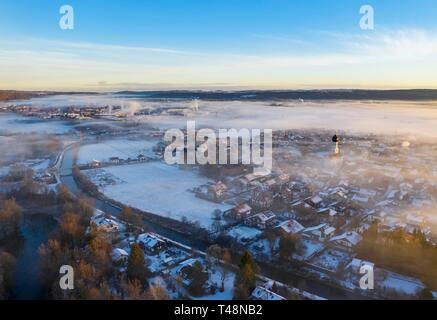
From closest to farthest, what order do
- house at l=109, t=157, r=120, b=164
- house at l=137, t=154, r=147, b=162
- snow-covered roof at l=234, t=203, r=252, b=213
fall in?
1. snow-covered roof at l=234, t=203, r=252, b=213
2. house at l=109, t=157, r=120, b=164
3. house at l=137, t=154, r=147, b=162

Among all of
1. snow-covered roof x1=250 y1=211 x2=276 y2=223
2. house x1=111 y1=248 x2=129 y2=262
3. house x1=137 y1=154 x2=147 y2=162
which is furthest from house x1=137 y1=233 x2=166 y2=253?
house x1=137 y1=154 x2=147 y2=162

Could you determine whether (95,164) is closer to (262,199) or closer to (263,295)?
(262,199)

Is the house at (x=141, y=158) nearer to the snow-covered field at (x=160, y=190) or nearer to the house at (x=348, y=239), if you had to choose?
the snow-covered field at (x=160, y=190)

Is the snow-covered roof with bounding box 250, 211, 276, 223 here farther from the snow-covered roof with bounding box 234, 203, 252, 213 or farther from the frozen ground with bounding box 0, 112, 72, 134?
the frozen ground with bounding box 0, 112, 72, 134

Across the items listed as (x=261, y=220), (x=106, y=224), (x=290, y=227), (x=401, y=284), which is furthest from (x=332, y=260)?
(x=106, y=224)

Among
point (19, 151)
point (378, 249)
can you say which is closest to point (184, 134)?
point (19, 151)

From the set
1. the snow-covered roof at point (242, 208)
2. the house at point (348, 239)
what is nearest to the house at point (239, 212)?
the snow-covered roof at point (242, 208)
